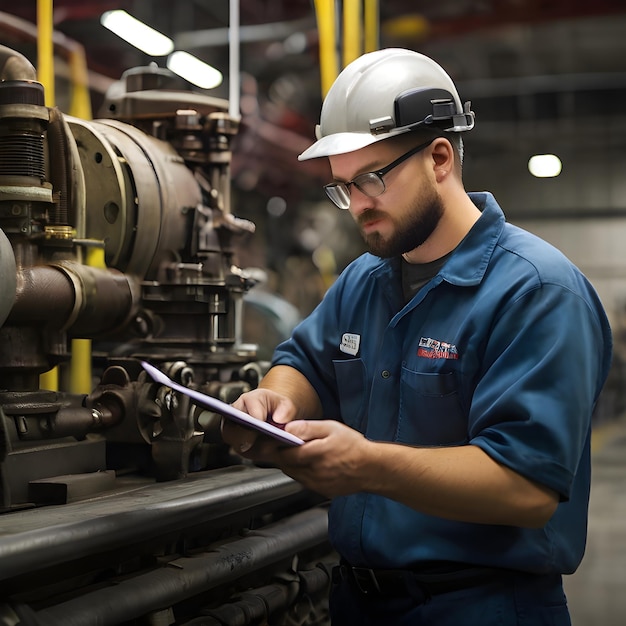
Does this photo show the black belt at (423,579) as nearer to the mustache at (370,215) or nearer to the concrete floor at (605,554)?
the mustache at (370,215)

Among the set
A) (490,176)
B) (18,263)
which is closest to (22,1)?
(18,263)

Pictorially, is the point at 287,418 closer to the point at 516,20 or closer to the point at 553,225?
the point at 516,20

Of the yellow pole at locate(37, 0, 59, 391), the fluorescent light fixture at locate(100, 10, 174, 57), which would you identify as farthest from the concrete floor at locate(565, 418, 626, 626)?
the fluorescent light fixture at locate(100, 10, 174, 57)

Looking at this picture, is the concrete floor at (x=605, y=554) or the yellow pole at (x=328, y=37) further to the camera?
the concrete floor at (x=605, y=554)

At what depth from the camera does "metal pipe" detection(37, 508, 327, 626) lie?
6.42 feet

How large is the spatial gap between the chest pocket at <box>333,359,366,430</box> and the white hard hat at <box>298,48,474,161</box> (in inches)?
16.9

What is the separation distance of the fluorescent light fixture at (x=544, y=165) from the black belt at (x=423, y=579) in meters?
6.21

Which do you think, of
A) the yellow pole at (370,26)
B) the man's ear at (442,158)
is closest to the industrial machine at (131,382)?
the man's ear at (442,158)

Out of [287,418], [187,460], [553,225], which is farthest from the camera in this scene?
[553,225]

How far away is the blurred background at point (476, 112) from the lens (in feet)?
18.9

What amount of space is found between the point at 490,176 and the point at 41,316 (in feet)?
18.3

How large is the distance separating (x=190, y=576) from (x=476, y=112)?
5.97 meters

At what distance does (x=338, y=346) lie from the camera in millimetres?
2092

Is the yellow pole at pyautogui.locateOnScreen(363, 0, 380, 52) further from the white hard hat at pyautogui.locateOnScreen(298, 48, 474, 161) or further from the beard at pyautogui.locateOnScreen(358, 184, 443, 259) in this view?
the beard at pyautogui.locateOnScreen(358, 184, 443, 259)
